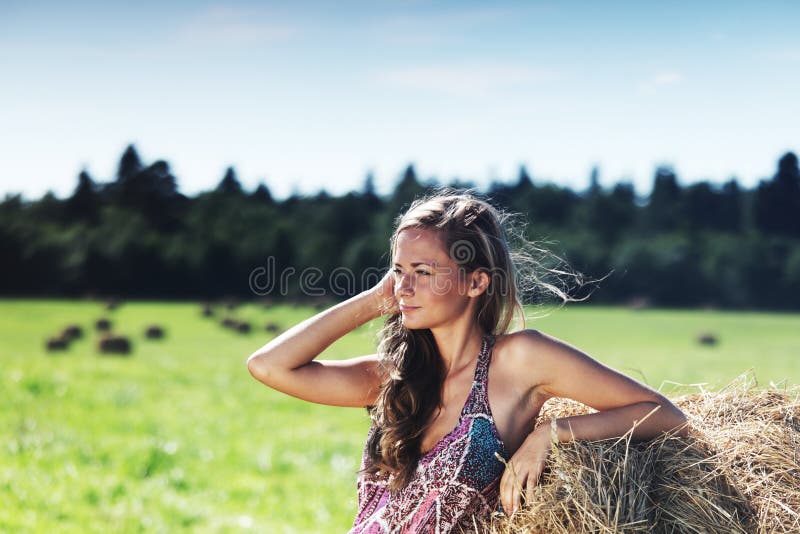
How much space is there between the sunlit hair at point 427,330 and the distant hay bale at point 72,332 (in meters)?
22.4

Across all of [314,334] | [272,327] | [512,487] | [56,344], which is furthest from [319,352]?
[272,327]

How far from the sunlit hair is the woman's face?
3 cm

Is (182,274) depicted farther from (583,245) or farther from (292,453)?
(583,245)

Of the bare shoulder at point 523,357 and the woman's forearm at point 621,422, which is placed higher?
the bare shoulder at point 523,357

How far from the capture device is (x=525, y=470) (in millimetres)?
2107

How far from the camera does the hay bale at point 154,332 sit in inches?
926

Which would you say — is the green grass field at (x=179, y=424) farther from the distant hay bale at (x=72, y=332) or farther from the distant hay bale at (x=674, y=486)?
the distant hay bale at (x=674, y=486)

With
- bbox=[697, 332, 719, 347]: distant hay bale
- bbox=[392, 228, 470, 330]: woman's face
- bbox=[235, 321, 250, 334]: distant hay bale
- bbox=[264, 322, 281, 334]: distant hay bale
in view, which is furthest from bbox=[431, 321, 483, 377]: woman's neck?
bbox=[697, 332, 719, 347]: distant hay bale

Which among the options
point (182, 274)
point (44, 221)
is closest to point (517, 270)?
point (182, 274)

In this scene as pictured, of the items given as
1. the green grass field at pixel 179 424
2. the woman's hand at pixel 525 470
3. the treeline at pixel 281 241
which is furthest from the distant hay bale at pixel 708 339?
the woman's hand at pixel 525 470

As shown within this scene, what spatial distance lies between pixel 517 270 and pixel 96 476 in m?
8.84

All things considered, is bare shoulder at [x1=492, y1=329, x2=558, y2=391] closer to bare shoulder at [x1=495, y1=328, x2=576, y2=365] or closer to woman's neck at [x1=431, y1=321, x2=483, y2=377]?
bare shoulder at [x1=495, y1=328, x2=576, y2=365]

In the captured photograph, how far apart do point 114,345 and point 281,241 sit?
8600mm

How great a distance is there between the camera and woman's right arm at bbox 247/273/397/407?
264 cm
